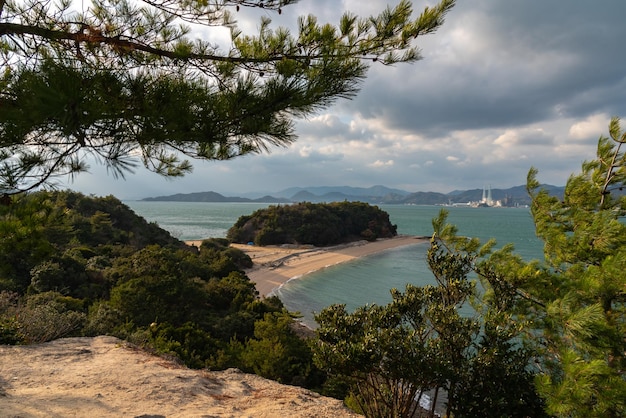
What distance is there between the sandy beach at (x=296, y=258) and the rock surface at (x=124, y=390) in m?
16.4

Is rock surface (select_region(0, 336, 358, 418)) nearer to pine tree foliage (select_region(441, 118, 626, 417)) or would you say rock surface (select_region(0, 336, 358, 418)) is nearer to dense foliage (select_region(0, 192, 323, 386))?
dense foliage (select_region(0, 192, 323, 386))

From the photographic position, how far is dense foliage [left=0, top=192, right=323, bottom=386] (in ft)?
16.2

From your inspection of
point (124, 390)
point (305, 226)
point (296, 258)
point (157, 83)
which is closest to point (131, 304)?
point (124, 390)

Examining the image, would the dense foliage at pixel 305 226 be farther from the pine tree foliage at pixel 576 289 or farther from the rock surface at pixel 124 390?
the pine tree foliage at pixel 576 289

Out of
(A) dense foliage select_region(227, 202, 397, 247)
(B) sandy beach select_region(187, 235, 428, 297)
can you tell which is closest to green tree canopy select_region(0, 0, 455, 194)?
(B) sandy beach select_region(187, 235, 428, 297)

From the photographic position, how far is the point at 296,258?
130 ft

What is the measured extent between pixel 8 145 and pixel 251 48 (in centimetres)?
242

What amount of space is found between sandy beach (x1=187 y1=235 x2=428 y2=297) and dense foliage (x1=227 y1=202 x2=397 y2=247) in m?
2.10

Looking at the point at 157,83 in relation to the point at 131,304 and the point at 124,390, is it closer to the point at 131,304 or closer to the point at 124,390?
the point at 124,390

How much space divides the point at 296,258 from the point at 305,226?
12.1 m

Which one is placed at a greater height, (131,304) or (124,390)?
(124,390)

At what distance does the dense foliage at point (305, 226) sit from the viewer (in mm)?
50656

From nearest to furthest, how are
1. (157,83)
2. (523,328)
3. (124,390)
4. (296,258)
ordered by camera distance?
(157,83)
(523,328)
(124,390)
(296,258)

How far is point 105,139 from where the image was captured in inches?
112
